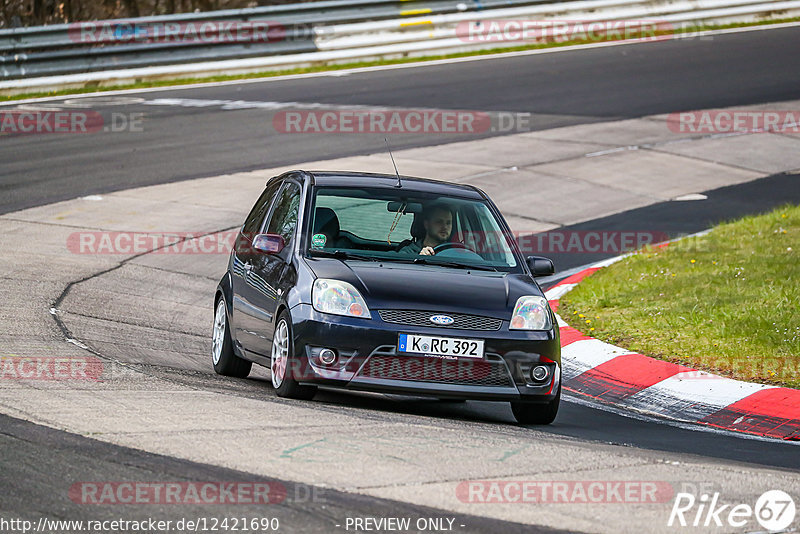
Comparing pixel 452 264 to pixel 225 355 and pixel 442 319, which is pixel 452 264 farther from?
pixel 225 355

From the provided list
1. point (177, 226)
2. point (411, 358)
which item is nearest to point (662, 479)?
point (411, 358)

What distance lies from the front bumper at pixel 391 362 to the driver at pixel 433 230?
1.11 meters

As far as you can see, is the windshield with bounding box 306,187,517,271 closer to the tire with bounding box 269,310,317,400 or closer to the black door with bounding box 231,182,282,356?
the tire with bounding box 269,310,317,400

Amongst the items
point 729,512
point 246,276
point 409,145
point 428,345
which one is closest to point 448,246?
point 428,345

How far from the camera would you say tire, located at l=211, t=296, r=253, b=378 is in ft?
29.9

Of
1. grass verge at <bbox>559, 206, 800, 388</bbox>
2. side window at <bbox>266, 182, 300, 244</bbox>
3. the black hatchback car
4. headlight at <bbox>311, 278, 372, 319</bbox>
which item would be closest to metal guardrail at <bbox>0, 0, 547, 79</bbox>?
grass verge at <bbox>559, 206, 800, 388</bbox>

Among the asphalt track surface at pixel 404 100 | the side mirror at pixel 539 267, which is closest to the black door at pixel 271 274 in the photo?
the side mirror at pixel 539 267

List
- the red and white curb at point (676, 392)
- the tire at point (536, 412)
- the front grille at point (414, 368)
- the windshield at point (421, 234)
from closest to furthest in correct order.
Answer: the front grille at point (414, 368) → the tire at point (536, 412) → the red and white curb at point (676, 392) → the windshield at point (421, 234)

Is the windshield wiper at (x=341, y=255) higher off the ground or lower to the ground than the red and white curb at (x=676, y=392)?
higher

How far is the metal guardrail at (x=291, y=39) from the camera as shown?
24.1 m

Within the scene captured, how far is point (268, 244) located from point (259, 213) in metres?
1.39

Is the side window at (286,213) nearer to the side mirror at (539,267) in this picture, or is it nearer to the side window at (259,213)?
the side window at (259,213)

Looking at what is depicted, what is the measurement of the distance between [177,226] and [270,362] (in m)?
7.20

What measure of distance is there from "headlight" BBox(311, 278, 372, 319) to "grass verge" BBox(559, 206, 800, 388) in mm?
3049
